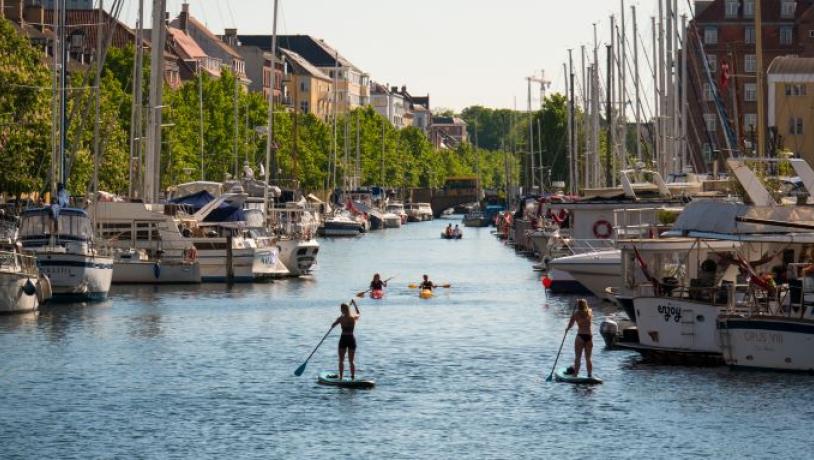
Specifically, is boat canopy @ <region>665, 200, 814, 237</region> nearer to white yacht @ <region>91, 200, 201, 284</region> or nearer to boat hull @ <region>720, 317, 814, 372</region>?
boat hull @ <region>720, 317, 814, 372</region>

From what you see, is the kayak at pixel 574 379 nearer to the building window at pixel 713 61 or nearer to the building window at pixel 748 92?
the building window at pixel 713 61

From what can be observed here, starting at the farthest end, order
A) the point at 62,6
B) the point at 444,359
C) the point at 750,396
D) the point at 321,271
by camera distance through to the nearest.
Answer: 1. the point at 321,271
2. the point at 62,6
3. the point at 444,359
4. the point at 750,396

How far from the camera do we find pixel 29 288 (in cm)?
7175

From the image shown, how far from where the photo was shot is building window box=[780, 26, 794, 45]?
188 metres

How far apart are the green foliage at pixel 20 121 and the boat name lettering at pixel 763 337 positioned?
6437cm

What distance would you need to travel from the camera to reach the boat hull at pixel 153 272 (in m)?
90.2

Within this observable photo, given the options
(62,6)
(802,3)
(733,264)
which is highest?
(802,3)

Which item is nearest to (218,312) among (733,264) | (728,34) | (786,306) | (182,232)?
(182,232)

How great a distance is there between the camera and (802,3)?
618 ft

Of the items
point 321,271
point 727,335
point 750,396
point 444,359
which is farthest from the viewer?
point 321,271

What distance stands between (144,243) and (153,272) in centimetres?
225

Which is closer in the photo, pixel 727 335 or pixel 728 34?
pixel 727 335

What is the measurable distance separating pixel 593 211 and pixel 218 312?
20.6m

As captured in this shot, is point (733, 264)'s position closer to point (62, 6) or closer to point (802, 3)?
point (62, 6)
